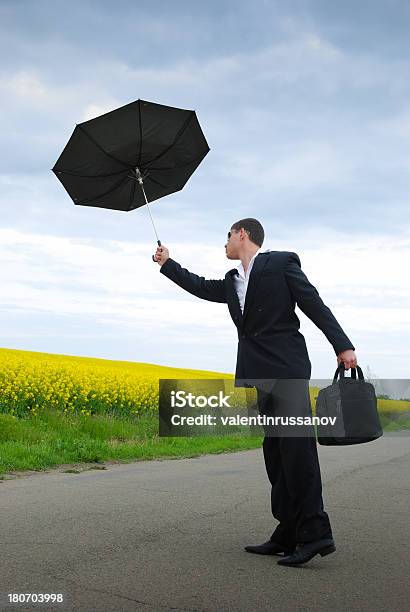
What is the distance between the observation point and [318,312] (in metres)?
4.49

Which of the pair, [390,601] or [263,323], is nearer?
[390,601]

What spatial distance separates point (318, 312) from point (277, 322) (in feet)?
0.85

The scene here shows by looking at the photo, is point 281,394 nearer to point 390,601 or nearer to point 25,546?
point 390,601

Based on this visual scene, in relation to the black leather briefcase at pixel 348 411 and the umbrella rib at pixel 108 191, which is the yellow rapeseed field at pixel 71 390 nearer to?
the umbrella rib at pixel 108 191

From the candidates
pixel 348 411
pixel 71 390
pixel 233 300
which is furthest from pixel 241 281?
pixel 71 390

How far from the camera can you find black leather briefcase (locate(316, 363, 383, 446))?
4.43 m

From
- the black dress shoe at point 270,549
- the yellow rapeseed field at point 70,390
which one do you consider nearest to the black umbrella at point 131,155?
the black dress shoe at point 270,549

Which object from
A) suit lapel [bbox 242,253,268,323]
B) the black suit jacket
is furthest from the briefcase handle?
suit lapel [bbox 242,253,268,323]

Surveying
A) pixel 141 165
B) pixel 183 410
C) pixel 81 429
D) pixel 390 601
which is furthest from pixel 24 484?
pixel 183 410

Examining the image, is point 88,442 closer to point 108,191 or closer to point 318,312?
point 108,191

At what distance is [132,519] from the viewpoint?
5738 mm

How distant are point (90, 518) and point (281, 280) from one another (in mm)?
2504

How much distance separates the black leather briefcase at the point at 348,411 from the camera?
4430 mm

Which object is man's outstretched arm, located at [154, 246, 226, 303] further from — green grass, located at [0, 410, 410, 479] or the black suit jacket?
green grass, located at [0, 410, 410, 479]
